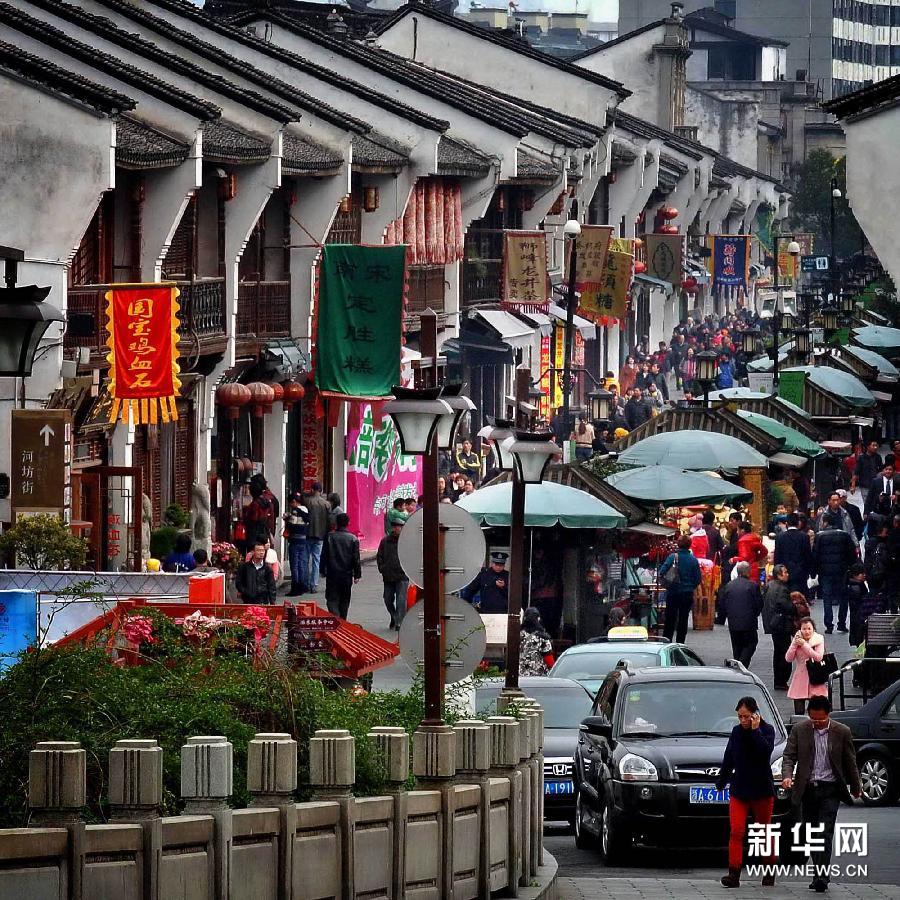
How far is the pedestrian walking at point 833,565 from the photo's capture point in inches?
1275

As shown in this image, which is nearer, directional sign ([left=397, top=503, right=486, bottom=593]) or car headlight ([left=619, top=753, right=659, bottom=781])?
directional sign ([left=397, top=503, right=486, bottom=593])

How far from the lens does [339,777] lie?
12.9 m

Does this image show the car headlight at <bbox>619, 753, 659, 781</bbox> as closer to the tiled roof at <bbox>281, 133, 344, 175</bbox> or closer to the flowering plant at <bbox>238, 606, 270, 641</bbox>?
the flowering plant at <bbox>238, 606, 270, 641</bbox>

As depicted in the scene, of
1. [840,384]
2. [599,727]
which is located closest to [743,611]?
[599,727]

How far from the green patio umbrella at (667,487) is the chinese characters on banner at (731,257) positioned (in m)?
47.5

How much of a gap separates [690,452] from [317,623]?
18.7 meters

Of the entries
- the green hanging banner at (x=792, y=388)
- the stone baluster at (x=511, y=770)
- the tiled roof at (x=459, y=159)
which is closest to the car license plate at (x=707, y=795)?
the stone baluster at (x=511, y=770)

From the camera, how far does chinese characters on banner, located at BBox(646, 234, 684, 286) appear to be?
72.5m

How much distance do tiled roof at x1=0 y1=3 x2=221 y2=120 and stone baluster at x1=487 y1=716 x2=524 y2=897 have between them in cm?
1543

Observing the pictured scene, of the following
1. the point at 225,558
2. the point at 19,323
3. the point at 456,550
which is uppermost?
the point at 19,323

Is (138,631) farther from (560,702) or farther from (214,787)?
(560,702)

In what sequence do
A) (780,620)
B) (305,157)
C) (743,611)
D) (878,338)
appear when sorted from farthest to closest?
(878,338) → (305,157) → (743,611) → (780,620)

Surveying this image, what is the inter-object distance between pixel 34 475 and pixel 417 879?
41.5ft

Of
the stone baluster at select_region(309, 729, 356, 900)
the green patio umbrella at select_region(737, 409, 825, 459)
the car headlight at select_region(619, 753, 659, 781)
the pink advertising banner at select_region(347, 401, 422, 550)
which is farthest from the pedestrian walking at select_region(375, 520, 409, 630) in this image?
the stone baluster at select_region(309, 729, 356, 900)
